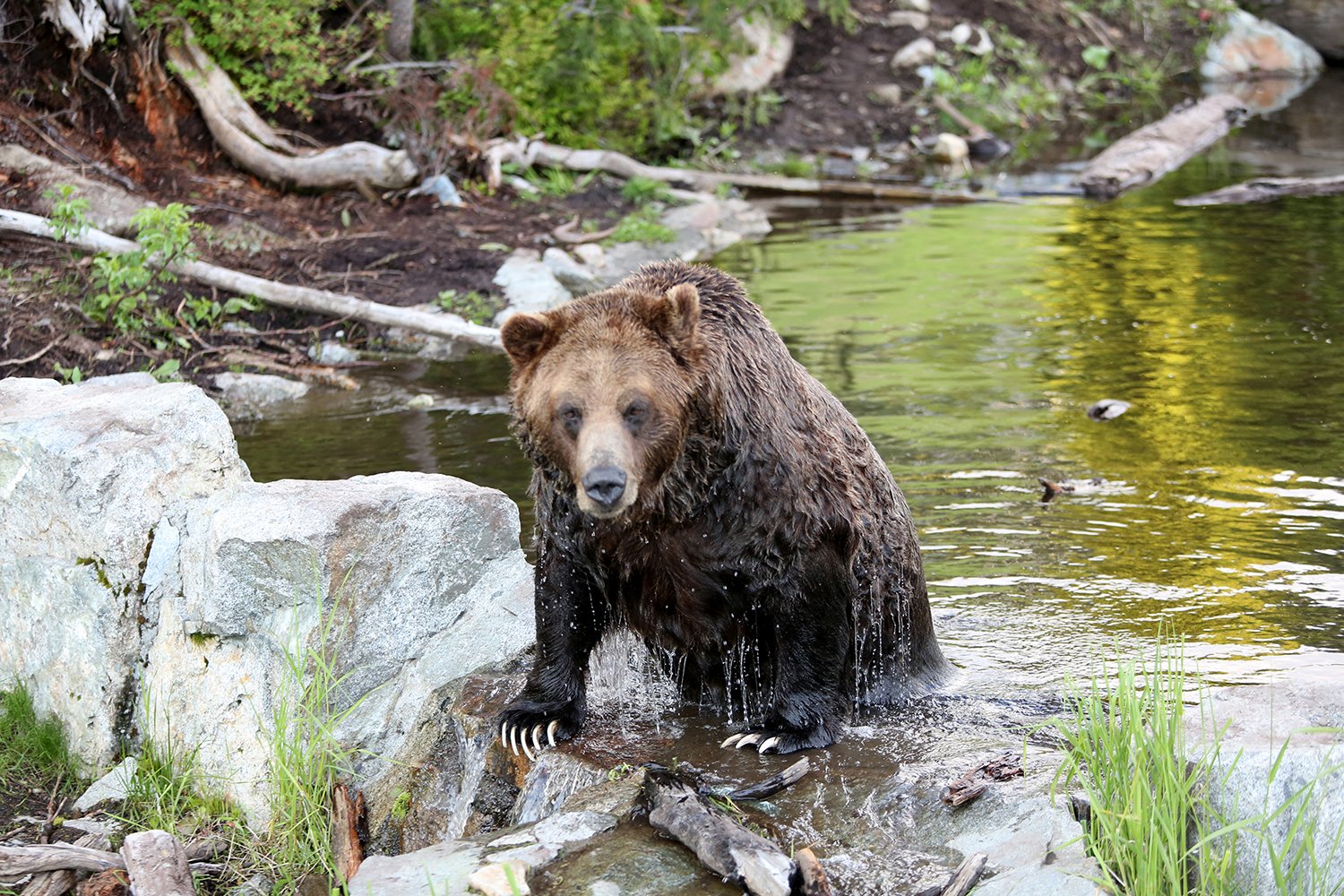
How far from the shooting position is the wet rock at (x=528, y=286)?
12.4 metres

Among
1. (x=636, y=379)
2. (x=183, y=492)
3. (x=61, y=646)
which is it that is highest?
(x=636, y=379)

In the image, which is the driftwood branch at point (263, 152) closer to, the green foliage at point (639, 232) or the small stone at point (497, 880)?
the green foliage at point (639, 232)

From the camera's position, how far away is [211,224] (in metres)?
13.2

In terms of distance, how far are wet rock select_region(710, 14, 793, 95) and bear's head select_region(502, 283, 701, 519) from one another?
642 inches

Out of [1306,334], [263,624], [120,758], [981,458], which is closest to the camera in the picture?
[263,624]

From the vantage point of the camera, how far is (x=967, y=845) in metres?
4.17

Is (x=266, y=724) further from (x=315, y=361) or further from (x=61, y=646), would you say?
(x=315, y=361)

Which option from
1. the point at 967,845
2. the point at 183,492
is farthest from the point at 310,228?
the point at 967,845

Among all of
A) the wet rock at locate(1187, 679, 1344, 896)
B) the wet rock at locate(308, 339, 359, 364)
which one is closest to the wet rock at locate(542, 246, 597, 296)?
the wet rock at locate(308, 339, 359, 364)

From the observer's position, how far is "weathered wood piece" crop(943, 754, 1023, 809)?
4.30 metres

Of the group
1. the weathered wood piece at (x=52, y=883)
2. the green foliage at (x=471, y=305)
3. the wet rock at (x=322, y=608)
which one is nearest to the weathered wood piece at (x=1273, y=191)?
the green foliage at (x=471, y=305)

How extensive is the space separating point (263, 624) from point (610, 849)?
1846 mm

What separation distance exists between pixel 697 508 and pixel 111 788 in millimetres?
2647

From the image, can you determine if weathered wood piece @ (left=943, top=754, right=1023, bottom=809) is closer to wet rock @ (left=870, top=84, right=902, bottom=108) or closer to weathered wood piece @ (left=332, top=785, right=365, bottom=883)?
weathered wood piece @ (left=332, top=785, right=365, bottom=883)
